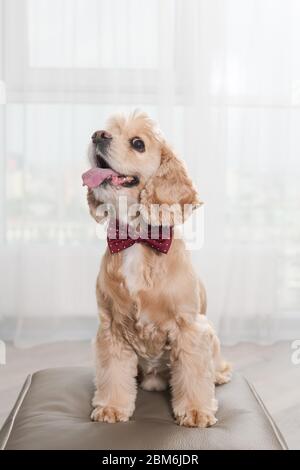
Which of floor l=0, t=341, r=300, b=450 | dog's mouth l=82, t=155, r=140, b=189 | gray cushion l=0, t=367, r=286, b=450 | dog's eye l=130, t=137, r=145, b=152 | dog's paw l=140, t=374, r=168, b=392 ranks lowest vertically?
floor l=0, t=341, r=300, b=450

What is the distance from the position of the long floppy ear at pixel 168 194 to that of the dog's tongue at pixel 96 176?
Answer: 0.39 ft

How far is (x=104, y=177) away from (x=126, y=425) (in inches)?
26.3

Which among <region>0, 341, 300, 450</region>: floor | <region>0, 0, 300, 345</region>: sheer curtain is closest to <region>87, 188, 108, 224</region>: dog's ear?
<region>0, 341, 300, 450</region>: floor

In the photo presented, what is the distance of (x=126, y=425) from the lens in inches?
63.4

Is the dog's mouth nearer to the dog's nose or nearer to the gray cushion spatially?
the dog's nose

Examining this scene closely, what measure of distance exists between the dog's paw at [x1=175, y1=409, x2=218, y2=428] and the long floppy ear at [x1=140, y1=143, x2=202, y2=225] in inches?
20.9

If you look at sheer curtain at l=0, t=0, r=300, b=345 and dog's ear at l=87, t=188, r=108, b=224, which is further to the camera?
sheer curtain at l=0, t=0, r=300, b=345

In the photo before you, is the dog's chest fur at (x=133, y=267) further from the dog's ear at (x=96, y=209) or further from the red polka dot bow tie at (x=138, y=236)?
the dog's ear at (x=96, y=209)

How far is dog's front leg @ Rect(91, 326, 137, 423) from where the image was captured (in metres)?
1.72

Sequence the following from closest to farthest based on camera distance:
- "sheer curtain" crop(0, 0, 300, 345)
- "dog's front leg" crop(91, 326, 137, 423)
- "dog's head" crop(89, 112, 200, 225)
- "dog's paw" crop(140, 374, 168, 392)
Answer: "dog's head" crop(89, 112, 200, 225)
"dog's front leg" crop(91, 326, 137, 423)
"dog's paw" crop(140, 374, 168, 392)
"sheer curtain" crop(0, 0, 300, 345)

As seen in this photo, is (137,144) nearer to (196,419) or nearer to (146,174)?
(146,174)

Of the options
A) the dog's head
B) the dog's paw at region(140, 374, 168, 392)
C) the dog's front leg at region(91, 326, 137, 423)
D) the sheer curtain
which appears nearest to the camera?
the dog's head

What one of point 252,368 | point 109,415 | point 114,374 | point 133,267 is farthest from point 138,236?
point 252,368

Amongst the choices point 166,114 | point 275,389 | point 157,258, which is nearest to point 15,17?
point 166,114
